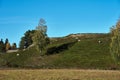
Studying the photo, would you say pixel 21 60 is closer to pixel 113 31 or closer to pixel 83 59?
pixel 83 59

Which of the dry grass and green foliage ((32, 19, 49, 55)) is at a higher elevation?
green foliage ((32, 19, 49, 55))

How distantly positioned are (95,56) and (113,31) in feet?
65.2

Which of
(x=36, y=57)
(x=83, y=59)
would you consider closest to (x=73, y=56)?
(x=83, y=59)

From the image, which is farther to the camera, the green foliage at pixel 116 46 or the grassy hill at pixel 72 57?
the grassy hill at pixel 72 57

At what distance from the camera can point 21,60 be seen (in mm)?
119188

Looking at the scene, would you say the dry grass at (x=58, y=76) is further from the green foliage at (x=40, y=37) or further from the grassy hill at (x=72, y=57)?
the green foliage at (x=40, y=37)

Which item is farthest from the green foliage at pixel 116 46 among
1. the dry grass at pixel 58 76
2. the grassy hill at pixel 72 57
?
the dry grass at pixel 58 76

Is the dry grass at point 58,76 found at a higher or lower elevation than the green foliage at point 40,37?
lower

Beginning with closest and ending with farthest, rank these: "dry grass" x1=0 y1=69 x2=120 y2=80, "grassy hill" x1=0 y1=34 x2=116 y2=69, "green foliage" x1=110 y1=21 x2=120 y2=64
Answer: "dry grass" x1=0 y1=69 x2=120 y2=80 → "green foliage" x1=110 y1=21 x2=120 y2=64 → "grassy hill" x1=0 y1=34 x2=116 y2=69

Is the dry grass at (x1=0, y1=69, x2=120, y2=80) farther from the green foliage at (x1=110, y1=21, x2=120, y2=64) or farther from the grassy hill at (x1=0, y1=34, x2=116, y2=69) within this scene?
the grassy hill at (x1=0, y1=34, x2=116, y2=69)

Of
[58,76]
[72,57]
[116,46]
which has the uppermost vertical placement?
[116,46]

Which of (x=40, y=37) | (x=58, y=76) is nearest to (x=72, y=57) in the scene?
(x=40, y=37)

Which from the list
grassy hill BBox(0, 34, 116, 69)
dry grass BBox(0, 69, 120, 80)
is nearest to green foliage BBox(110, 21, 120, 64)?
grassy hill BBox(0, 34, 116, 69)

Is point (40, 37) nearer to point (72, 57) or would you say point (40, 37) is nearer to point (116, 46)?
point (72, 57)
